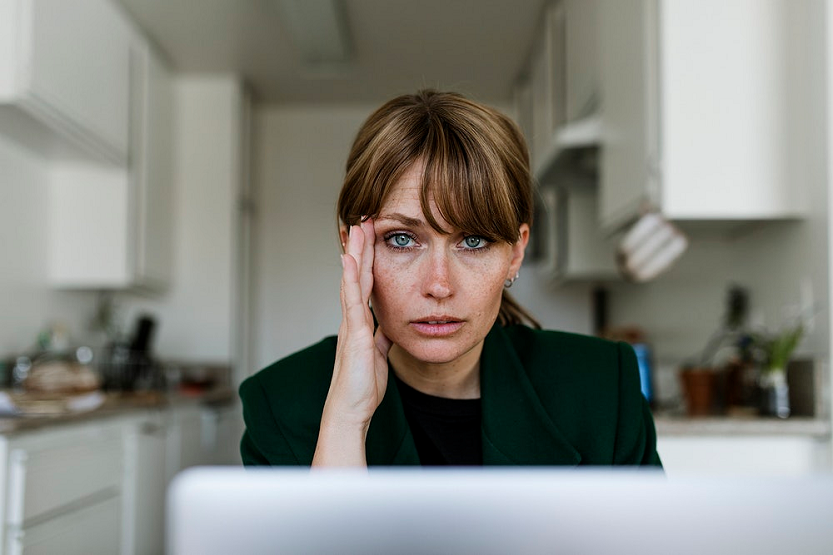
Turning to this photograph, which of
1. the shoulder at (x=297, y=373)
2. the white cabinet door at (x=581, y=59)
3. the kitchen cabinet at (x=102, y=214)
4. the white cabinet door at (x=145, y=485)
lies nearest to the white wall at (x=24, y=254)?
the kitchen cabinet at (x=102, y=214)

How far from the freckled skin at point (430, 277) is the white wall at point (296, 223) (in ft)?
14.7

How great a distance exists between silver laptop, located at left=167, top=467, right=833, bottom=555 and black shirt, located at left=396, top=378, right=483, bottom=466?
0.78 metres

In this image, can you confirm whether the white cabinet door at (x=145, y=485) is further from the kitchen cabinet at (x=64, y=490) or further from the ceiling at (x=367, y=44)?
the ceiling at (x=367, y=44)

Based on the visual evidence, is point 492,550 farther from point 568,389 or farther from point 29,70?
point 29,70

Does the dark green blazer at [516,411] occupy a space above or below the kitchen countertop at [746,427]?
above

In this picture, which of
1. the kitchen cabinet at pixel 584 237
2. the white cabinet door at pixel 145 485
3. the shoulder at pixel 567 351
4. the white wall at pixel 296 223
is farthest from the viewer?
the white wall at pixel 296 223

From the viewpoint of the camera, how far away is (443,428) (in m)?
1.25

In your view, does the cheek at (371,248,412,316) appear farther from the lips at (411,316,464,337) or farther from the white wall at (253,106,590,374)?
the white wall at (253,106,590,374)

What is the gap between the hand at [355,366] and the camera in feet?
3.38

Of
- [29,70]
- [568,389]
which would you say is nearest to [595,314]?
[29,70]

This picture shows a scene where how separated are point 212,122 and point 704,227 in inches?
112

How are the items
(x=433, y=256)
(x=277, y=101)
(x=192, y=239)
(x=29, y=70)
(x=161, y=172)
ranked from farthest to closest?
(x=277, y=101) → (x=192, y=239) → (x=161, y=172) → (x=29, y=70) → (x=433, y=256)

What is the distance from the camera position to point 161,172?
4621mm

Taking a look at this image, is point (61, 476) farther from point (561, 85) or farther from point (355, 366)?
point (561, 85)
